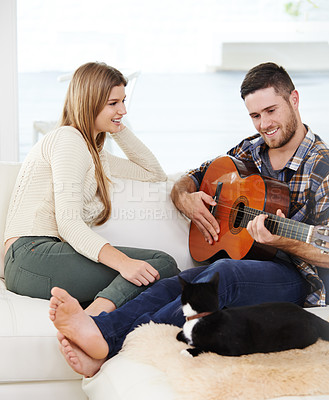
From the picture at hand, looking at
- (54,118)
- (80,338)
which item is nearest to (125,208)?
(80,338)

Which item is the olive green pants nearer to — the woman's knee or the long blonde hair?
the woman's knee

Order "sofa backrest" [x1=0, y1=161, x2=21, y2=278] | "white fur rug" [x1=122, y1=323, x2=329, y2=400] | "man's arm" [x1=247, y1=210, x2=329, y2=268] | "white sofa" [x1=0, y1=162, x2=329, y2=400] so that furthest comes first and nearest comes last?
"sofa backrest" [x1=0, y1=161, x2=21, y2=278], "man's arm" [x1=247, y1=210, x2=329, y2=268], "white sofa" [x1=0, y1=162, x2=329, y2=400], "white fur rug" [x1=122, y1=323, x2=329, y2=400]

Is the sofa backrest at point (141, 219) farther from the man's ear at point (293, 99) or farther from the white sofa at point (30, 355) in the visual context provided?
the man's ear at point (293, 99)

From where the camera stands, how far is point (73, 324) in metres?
1.23

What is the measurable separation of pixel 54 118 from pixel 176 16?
3.15ft

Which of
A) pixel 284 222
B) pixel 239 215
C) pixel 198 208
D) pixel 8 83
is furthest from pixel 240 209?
pixel 8 83

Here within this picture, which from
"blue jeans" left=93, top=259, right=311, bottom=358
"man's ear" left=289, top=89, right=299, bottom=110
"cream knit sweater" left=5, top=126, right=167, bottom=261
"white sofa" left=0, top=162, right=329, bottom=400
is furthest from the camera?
"man's ear" left=289, top=89, right=299, bottom=110

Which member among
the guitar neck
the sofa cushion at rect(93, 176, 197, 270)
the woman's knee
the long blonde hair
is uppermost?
the long blonde hair

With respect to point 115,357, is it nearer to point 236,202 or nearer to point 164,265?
point 164,265

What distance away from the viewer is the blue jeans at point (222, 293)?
134 centimetres

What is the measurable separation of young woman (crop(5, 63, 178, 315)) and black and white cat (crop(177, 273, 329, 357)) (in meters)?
0.33

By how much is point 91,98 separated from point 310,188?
79 centimetres

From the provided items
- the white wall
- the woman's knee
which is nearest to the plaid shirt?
the woman's knee

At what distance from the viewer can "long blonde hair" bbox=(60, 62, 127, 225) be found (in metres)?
1.74
